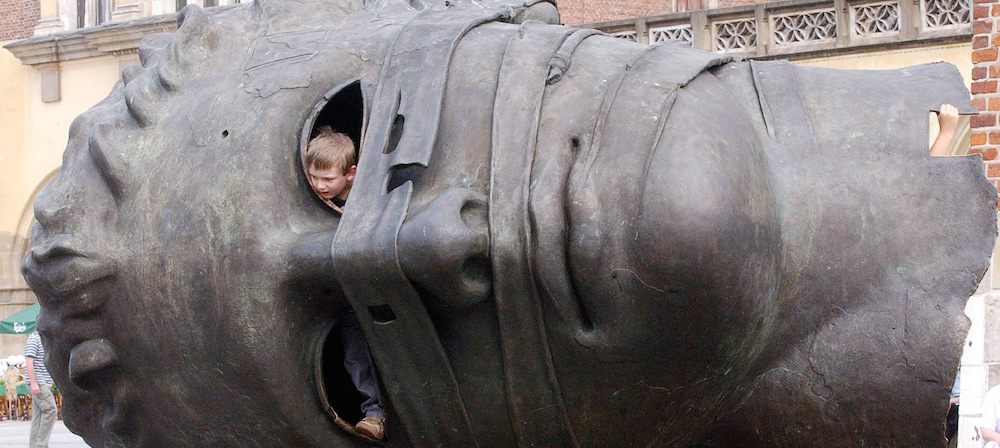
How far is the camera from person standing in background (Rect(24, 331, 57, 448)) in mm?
9039

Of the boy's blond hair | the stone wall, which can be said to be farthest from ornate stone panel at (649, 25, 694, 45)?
the boy's blond hair

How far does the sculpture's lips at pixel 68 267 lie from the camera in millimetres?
2561

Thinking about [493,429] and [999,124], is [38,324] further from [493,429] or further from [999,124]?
[999,124]

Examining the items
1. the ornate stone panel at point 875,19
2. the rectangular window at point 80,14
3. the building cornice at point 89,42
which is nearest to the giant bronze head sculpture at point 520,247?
the ornate stone panel at point 875,19

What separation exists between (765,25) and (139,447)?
9.74m

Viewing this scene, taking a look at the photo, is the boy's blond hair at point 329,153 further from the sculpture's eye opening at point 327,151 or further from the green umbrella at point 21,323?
the green umbrella at point 21,323

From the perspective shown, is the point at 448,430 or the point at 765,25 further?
the point at 765,25

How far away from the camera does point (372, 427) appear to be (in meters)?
2.55

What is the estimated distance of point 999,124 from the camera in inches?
249

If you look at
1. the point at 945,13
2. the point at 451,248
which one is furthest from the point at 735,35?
the point at 451,248

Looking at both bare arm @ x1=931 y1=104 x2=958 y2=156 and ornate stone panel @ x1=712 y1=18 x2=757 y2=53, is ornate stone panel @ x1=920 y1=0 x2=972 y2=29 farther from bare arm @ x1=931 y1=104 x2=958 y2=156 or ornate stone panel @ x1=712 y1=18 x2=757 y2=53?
bare arm @ x1=931 y1=104 x2=958 y2=156

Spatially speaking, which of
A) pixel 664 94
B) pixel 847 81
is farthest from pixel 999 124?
pixel 664 94

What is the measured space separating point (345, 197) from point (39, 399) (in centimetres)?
722

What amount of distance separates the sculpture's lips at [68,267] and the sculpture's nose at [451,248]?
74 centimetres
